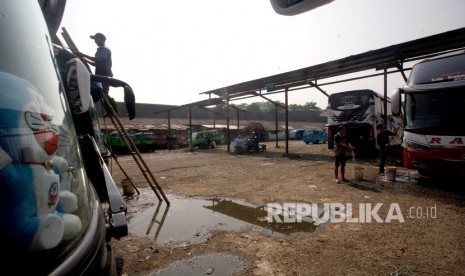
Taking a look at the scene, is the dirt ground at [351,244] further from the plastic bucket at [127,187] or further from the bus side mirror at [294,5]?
the bus side mirror at [294,5]

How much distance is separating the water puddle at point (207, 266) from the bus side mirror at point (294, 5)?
3.06m

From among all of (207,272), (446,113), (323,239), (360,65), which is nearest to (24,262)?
(207,272)

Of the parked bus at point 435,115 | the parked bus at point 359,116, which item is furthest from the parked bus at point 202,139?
the parked bus at point 435,115

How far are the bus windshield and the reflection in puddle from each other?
4.73m

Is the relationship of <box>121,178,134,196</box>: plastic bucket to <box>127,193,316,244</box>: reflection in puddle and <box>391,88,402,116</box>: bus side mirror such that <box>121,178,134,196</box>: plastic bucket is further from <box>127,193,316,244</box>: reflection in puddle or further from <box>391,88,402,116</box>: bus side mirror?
<box>391,88,402,116</box>: bus side mirror

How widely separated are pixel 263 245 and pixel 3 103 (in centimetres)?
381

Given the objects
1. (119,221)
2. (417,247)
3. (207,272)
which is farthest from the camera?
(417,247)

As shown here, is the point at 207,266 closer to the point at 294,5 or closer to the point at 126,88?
the point at 126,88

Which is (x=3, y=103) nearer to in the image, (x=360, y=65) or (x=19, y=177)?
(x=19, y=177)

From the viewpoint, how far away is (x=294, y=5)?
1.90 m

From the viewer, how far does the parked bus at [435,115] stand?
6516mm

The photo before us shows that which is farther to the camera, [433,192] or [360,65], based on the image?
[360,65]

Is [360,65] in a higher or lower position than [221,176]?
higher

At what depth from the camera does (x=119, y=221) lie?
6.15 ft
